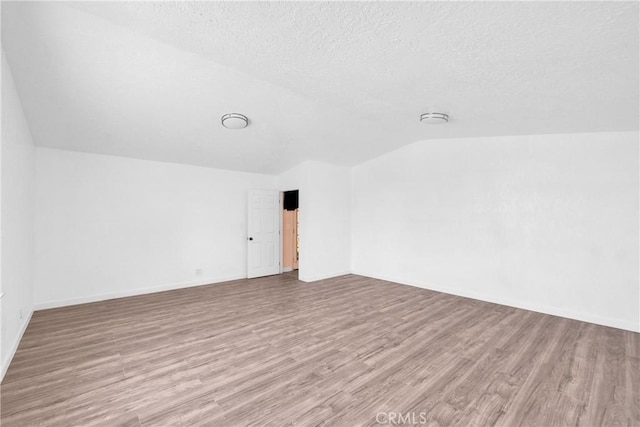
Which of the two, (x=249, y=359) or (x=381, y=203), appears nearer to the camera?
(x=249, y=359)

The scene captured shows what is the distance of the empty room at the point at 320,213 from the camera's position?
80.7 inches

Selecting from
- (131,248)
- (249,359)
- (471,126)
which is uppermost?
(471,126)

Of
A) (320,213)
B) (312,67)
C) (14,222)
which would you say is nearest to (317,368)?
(312,67)

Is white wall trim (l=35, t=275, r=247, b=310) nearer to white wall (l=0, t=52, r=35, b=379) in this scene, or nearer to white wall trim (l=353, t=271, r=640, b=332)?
white wall (l=0, t=52, r=35, b=379)

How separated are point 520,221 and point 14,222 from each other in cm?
652

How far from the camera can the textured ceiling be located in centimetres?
196

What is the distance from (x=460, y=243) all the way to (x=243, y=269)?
180 inches

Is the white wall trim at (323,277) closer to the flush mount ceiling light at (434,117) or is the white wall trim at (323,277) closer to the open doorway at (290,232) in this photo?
the open doorway at (290,232)

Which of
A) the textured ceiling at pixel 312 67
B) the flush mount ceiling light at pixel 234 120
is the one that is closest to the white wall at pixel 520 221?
the textured ceiling at pixel 312 67

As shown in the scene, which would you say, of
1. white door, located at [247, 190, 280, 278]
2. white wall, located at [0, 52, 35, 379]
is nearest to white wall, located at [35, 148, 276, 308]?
white door, located at [247, 190, 280, 278]

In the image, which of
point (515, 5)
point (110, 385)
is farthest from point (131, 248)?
point (515, 5)

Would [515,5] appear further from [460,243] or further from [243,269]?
[243,269]

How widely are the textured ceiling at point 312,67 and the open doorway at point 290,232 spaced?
296 centimetres

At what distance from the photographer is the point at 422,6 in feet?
6.08
